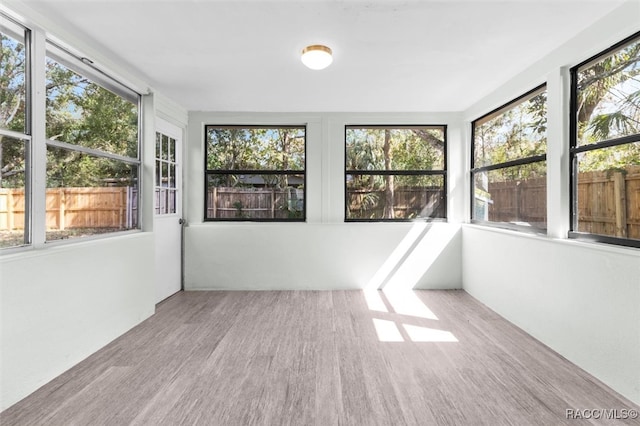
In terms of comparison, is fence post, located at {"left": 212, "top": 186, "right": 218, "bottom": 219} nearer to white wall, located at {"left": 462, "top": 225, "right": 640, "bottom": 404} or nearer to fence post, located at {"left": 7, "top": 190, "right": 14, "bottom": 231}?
fence post, located at {"left": 7, "top": 190, "right": 14, "bottom": 231}

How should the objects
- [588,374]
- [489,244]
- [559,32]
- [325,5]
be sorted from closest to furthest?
[325,5] < [588,374] < [559,32] < [489,244]

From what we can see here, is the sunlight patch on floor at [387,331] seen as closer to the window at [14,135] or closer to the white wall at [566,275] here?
the white wall at [566,275]

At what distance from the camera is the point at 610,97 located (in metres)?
2.36

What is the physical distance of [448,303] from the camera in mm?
3930

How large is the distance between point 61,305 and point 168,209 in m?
2.00

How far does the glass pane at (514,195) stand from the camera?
3.12 meters

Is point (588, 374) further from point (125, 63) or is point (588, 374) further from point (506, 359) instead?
point (125, 63)

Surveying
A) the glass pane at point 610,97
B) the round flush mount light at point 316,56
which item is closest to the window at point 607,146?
the glass pane at point 610,97

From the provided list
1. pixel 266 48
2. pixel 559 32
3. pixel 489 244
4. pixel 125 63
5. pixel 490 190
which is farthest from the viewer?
pixel 490 190

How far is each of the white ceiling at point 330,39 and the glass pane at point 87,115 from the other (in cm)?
34

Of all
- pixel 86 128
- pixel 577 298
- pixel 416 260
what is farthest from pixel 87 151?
pixel 577 298

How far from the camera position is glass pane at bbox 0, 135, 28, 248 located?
6.64 feet

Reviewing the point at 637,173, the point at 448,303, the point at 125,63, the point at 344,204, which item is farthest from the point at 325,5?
the point at 448,303

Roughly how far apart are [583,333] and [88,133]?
4.16m
